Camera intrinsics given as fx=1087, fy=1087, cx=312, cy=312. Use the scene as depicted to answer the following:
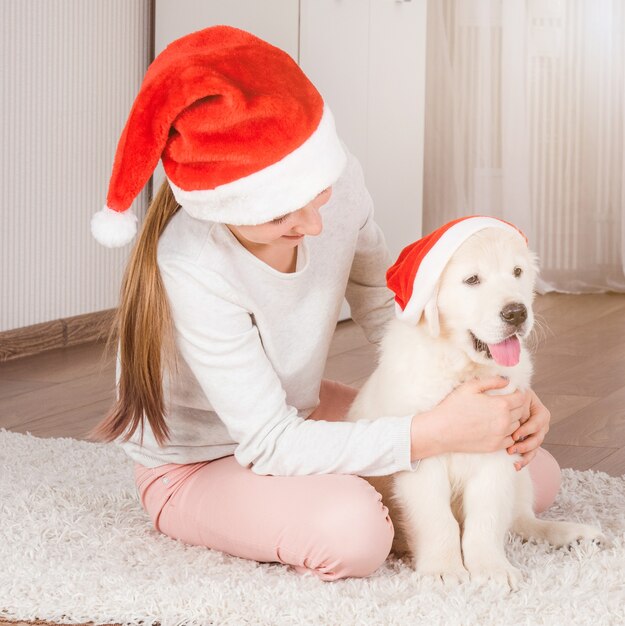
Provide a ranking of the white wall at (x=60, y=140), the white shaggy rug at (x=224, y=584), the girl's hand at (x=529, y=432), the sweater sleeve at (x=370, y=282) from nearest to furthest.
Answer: the white shaggy rug at (x=224, y=584), the girl's hand at (x=529, y=432), the sweater sleeve at (x=370, y=282), the white wall at (x=60, y=140)

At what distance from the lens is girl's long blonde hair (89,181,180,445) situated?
57.8 inches

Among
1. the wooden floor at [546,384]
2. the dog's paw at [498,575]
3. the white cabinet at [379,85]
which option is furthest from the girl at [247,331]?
the white cabinet at [379,85]

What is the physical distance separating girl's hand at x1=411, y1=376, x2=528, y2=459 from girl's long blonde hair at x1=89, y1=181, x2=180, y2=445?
359 millimetres

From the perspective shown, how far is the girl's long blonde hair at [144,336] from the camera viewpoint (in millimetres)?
1468

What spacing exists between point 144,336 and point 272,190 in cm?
28

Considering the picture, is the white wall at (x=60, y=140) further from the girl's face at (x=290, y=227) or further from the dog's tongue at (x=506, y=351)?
the dog's tongue at (x=506, y=351)

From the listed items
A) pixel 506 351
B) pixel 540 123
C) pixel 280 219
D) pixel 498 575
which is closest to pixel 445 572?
pixel 498 575

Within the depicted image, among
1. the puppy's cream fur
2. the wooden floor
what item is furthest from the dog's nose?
the wooden floor

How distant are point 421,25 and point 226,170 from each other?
3.04 meters

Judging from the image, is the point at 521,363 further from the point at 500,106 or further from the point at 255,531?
the point at 500,106

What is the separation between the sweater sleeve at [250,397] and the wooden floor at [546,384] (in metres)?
0.78

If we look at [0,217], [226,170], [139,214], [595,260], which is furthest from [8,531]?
[595,260]

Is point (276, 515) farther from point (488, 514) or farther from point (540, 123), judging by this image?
point (540, 123)

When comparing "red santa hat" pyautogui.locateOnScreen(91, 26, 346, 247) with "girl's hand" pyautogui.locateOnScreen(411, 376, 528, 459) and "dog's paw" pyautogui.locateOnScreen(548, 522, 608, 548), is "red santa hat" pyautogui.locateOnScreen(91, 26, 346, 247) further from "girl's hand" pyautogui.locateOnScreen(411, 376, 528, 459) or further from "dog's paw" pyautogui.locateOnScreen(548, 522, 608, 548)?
"dog's paw" pyautogui.locateOnScreen(548, 522, 608, 548)
